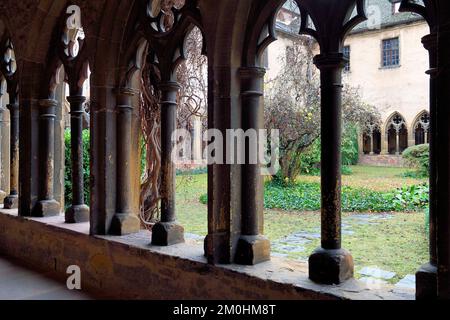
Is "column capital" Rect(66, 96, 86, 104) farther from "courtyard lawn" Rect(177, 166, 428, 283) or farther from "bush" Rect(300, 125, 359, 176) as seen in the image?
"bush" Rect(300, 125, 359, 176)

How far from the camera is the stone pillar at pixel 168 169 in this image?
2.76 meters

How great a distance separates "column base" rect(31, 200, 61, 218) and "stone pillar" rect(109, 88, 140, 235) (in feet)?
3.51

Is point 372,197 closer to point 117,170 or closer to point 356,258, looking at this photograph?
point 356,258

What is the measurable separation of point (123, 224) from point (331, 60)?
6.28 ft

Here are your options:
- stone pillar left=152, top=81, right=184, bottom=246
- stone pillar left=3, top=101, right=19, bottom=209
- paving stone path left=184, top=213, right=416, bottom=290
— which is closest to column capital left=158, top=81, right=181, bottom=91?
stone pillar left=152, top=81, right=184, bottom=246

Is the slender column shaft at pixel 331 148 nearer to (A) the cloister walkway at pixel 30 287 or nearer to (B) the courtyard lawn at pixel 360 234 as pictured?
(A) the cloister walkway at pixel 30 287

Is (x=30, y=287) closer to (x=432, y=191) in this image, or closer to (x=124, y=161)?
(x=124, y=161)

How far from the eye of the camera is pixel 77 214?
351 centimetres

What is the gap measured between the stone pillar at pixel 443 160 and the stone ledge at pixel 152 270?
12.0 inches

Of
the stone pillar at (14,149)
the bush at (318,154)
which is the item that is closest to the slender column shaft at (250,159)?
the stone pillar at (14,149)

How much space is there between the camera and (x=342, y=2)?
1.98m

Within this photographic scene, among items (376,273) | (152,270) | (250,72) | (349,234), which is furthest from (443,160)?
(349,234)
